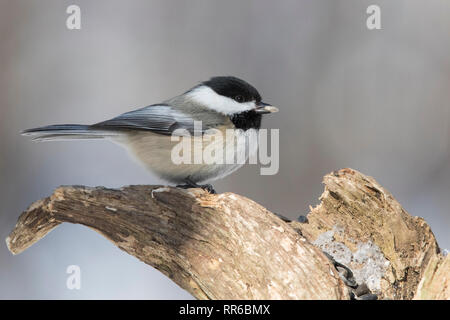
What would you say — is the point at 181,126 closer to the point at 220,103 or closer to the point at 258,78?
the point at 220,103

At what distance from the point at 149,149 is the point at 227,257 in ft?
2.94

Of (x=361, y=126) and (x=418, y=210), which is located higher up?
(x=361, y=126)

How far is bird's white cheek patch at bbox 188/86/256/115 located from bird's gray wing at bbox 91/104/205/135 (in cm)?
14

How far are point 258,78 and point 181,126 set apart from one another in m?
1.60

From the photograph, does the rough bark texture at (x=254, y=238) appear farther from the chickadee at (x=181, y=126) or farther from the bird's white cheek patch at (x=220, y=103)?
the bird's white cheek patch at (x=220, y=103)

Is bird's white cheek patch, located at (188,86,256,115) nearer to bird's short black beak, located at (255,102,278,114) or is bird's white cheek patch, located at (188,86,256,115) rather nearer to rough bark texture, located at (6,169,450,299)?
bird's short black beak, located at (255,102,278,114)

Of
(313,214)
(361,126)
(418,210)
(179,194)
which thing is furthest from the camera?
(361,126)

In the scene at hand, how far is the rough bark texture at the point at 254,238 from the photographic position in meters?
1.87

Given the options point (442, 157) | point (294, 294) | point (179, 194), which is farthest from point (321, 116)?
point (294, 294)

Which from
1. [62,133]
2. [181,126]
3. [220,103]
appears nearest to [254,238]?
[181,126]

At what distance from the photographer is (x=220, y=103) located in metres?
2.72

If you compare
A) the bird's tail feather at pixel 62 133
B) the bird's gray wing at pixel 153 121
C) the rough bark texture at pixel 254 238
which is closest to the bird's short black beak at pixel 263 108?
the bird's gray wing at pixel 153 121

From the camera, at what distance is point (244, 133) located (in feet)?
8.80
